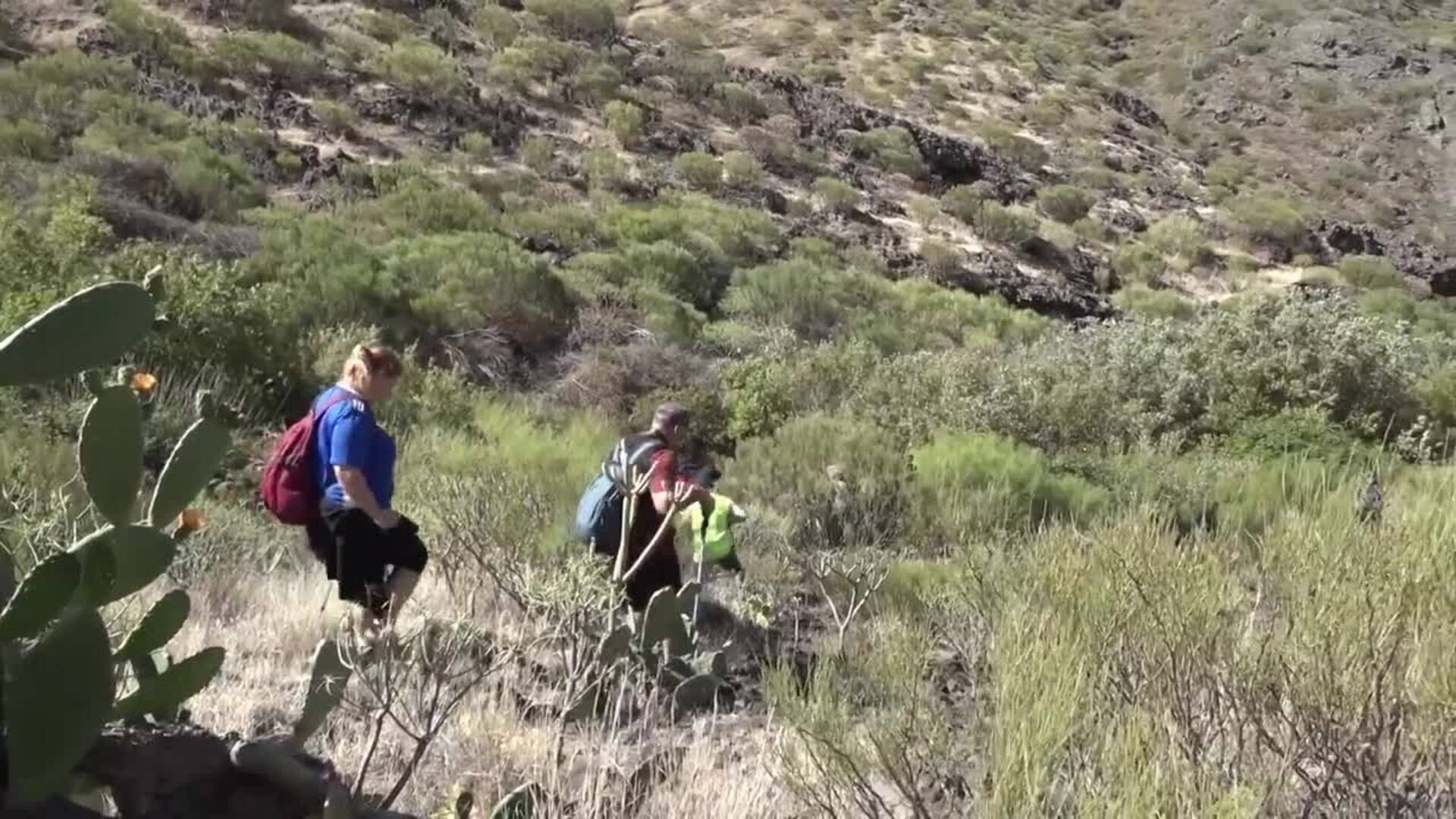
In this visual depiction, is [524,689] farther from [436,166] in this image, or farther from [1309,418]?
[436,166]

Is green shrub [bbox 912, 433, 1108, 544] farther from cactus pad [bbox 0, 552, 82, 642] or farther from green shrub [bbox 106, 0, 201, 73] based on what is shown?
green shrub [bbox 106, 0, 201, 73]

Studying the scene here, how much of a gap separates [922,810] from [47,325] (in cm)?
203

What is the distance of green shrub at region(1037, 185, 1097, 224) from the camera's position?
2588cm

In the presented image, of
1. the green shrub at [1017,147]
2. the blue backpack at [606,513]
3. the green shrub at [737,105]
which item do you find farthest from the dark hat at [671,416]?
the green shrub at [1017,147]

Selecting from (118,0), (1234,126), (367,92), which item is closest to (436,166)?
(367,92)

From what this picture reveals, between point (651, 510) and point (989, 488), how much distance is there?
3411mm

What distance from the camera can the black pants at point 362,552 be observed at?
4.37 m

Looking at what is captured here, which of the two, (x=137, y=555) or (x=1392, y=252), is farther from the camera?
(x=1392, y=252)

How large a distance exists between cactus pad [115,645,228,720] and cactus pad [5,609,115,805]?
0.43 metres

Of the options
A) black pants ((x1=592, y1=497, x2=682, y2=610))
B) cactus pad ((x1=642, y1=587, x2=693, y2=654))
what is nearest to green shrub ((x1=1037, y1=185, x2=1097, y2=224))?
black pants ((x1=592, y1=497, x2=682, y2=610))

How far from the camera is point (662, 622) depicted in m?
4.17

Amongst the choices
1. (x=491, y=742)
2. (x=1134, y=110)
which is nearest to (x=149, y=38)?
(x=491, y=742)

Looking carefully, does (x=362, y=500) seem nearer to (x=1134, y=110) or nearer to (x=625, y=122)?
(x=625, y=122)

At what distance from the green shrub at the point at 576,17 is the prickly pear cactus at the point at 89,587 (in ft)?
84.9
